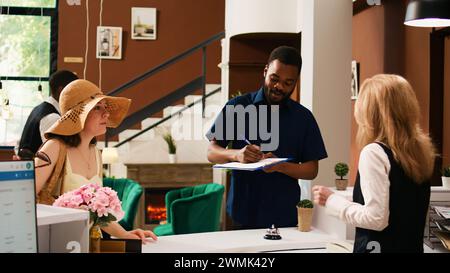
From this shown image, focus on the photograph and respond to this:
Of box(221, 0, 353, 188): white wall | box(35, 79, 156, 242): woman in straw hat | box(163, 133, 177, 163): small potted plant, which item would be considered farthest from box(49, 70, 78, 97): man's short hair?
box(163, 133, 177, 163): small potted plant

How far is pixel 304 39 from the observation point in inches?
213

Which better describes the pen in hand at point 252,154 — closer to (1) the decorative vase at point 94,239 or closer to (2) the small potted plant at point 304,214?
(2) the small potted plant at point 304,214

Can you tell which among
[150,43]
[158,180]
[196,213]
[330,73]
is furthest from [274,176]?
[150,43]

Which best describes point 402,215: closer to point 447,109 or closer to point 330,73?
point 330,73

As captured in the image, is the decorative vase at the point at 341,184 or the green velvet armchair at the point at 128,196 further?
the green velvet armchair at the point at 128,196

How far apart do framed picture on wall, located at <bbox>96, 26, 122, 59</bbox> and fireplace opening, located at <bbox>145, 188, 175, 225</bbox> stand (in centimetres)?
265

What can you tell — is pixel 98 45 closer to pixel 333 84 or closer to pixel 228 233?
pixel 333 84

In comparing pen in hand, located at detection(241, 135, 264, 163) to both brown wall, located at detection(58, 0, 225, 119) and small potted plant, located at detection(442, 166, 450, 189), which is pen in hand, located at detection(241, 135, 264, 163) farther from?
brown wall, located at detection(58, 0, 225, 119)

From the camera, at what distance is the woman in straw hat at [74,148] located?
2.62m

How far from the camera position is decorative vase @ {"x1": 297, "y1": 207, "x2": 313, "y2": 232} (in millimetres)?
3271

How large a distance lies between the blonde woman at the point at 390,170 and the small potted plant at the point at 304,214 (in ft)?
3.20

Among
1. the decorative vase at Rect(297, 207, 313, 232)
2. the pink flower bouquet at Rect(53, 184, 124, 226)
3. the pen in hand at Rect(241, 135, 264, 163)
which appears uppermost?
the pen in hand at Rect(241, 135, 264, 163)

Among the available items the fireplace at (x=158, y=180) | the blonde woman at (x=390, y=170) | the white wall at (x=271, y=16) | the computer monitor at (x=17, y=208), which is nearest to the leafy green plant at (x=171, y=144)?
the fireplace at (x=158, y=180)
